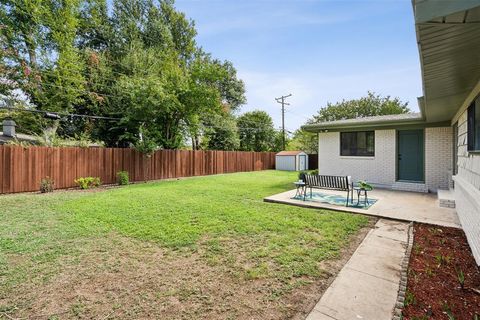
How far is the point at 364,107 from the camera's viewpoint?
32031 mm

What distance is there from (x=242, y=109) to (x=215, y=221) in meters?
27.3

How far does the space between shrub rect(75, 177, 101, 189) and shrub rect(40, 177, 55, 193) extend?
983 mm

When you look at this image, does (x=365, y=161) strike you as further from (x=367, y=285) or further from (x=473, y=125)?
(x=367, y=285)

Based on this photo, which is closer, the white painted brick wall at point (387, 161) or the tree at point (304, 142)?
the white painted brick wall at point (387, 161)

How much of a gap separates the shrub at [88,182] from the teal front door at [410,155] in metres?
13.5

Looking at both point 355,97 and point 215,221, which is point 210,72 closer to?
point 215,221

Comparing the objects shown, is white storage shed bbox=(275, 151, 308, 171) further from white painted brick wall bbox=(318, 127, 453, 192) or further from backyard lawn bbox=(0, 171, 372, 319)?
backyard lawn bbox=(0, 171, 372, 319)

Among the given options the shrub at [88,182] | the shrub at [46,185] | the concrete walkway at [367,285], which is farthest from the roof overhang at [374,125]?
the shrub at [46,185]

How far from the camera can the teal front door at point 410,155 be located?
922 centimetres

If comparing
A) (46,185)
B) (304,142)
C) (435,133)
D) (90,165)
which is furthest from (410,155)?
(304,142)

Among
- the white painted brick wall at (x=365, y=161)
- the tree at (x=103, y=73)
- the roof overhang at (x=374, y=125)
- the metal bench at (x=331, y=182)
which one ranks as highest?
the tree at (x=103, y=73)

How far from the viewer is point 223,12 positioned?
955 centimetres

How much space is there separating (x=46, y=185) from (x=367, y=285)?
11.1 metres

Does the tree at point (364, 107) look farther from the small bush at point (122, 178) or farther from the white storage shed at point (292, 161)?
the small bush at point (122, 178)
